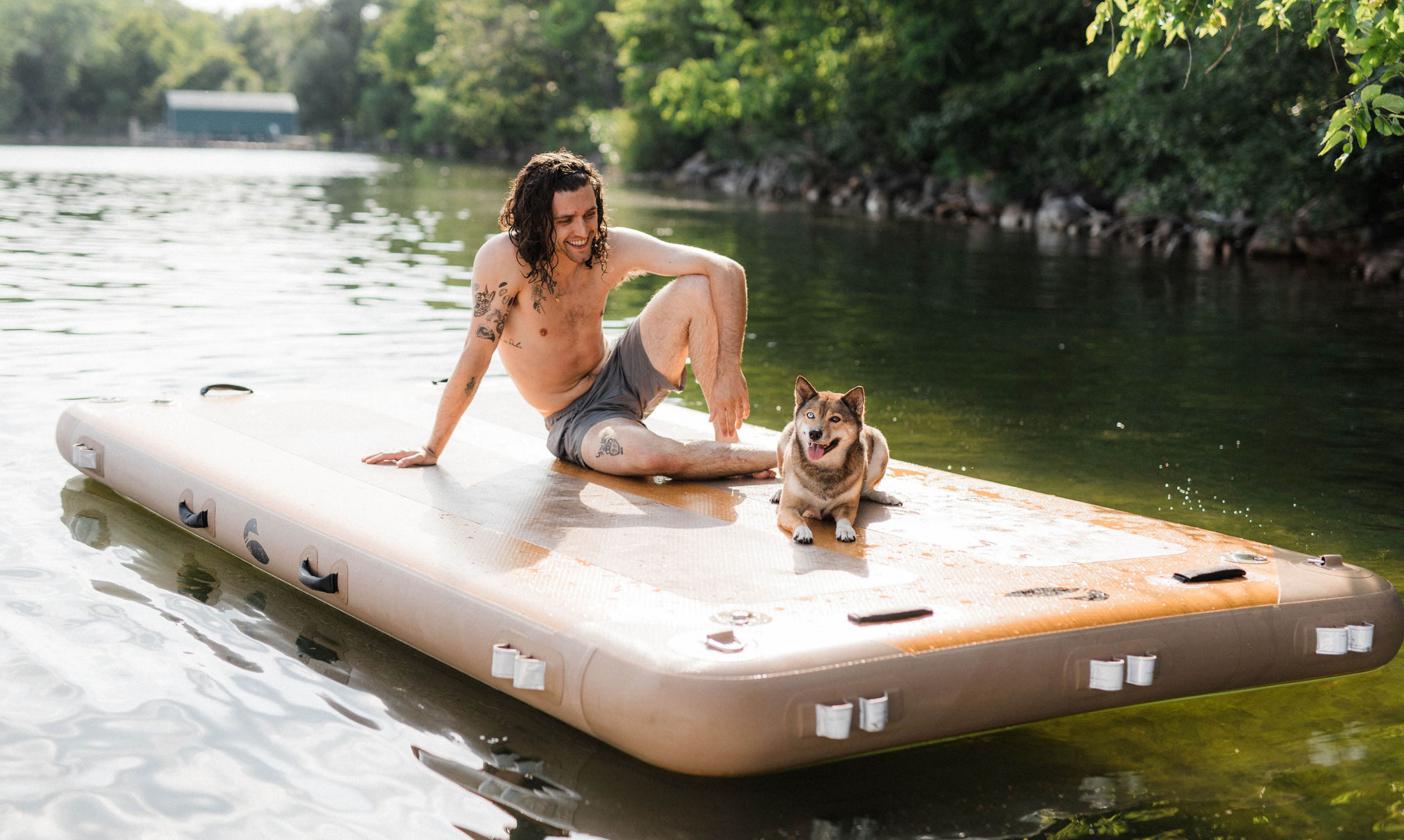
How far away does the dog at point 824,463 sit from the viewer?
465 centimetres

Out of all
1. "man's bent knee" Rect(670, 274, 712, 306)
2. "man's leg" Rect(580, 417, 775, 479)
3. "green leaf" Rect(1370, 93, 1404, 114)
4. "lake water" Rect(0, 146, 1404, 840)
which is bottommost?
"lake water" Rect(0, 146, 1404, 840)

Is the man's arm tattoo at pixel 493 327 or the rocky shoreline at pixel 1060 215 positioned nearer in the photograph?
the man's arm tattoo at pixel 493 327

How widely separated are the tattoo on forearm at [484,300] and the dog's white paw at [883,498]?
1956 millimetres

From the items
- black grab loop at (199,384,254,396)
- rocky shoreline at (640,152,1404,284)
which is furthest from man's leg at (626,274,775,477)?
rocky shoreline at (640,152,1404,284)

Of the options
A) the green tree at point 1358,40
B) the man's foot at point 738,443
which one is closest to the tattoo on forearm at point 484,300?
the man's foot at point 738,443

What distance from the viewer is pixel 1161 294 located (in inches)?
666

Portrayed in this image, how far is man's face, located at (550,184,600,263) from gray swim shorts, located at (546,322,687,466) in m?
0.60

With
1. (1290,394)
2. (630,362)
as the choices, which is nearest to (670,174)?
(1290,394)

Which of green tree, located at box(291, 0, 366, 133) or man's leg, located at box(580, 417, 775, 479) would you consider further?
green tree, located at box(291, 0, 366, 133)

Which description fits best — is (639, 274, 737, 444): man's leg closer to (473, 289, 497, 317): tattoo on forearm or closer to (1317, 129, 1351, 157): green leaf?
(473, 289, 497, 317): tattoo on forearm

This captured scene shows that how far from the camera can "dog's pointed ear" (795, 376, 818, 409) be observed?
4711 mm

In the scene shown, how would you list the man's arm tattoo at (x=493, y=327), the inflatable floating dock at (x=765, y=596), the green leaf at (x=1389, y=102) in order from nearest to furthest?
the inflatable floating dock at (x=765, y=596) → the green leaf at (x=1389, y=102) → the man's arm tattoo at (x=493, y=327)

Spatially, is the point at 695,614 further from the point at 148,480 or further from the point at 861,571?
the point at 148,480

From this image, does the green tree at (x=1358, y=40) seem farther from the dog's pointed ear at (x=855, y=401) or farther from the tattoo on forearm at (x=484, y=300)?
the tattoo on forearm at (x=484, y=300)
